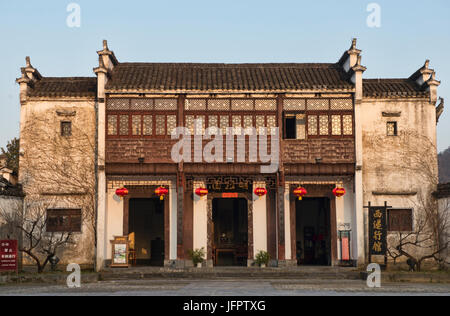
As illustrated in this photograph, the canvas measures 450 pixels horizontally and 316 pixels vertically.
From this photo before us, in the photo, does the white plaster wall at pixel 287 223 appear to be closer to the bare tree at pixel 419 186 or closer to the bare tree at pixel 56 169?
the bare tree at pixel 419 186

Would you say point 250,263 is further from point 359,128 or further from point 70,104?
point 70,104

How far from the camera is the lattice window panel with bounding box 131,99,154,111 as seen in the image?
1994cm

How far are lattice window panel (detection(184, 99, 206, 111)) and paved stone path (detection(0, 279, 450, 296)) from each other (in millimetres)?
6015

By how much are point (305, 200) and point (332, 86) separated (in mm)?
6361

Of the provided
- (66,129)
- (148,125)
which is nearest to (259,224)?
(148,125)

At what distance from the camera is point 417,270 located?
18.9 meters

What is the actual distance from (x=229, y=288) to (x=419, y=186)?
9044mm

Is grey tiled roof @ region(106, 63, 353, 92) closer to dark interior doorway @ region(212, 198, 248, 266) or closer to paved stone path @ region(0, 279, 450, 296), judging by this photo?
dark interior doorway @ region(212, 198, 248, 266)

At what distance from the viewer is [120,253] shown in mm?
19344

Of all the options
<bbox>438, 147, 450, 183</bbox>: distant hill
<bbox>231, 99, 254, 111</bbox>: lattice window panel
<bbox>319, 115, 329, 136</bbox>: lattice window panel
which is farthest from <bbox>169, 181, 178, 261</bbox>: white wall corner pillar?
<bbox>438, 147, 450, 183</bbox>: distant hill

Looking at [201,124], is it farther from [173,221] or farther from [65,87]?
[65,87]

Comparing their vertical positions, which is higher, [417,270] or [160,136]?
[160,136]

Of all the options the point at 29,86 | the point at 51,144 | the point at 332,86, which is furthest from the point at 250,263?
the point at 29,86
